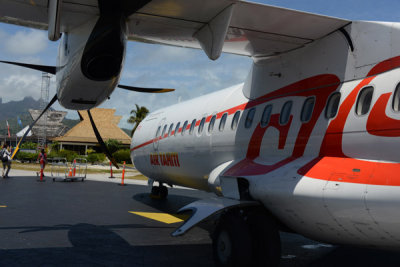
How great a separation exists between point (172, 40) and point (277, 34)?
1.69m

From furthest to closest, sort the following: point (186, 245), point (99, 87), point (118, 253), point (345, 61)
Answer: point (186, 245)
point (118, 253)
point (99, 87)
point (345, 61)

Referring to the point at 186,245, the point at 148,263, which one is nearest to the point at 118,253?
the point at 148,263

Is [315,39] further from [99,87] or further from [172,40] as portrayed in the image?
[99,87]

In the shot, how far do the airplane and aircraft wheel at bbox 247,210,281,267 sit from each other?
0.05ft

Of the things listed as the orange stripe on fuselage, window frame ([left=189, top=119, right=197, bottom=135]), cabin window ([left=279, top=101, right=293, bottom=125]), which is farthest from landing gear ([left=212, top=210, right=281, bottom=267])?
window frame ([left=189, top=119, right=197, bottom=135])

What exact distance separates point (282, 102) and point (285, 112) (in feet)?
0.65

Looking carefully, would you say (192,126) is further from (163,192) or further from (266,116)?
(163,192)

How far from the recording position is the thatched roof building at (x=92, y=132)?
56438mm

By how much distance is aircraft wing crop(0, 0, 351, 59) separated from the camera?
479 cm

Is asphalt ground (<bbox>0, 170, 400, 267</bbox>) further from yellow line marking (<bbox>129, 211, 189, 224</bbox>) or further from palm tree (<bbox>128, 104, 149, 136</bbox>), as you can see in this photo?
palm tree (<bbox>128, 104, 149, 136</bbox>)

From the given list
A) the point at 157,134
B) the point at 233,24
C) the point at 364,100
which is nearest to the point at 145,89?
the point at 157,134

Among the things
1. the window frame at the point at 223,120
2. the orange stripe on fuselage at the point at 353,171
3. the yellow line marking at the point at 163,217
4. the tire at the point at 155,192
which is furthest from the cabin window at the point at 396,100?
the tire at the point at 155,192

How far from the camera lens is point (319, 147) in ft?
16.7

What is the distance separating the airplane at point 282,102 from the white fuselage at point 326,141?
0.6 inches
